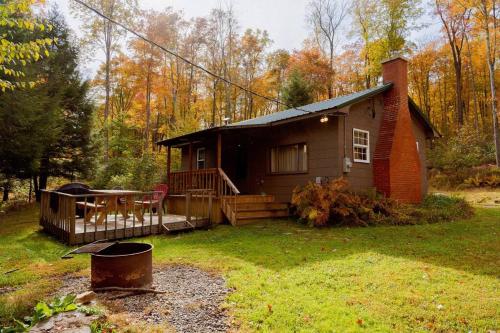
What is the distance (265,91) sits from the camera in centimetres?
2745

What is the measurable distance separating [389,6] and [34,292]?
90.6ft

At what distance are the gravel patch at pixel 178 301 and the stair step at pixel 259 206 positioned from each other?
4.75 meters

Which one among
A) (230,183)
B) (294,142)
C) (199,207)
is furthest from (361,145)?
(199,207)

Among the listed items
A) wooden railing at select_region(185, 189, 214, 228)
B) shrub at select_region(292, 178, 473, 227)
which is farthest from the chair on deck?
shrub at select_region(292, 178, 473, 227)

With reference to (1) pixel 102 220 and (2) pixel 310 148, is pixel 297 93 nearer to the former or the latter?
(2) pixel 310 148

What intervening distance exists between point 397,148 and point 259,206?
5505mm

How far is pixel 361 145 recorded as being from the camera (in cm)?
1098

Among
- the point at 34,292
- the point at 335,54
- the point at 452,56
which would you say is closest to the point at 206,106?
the point at 335,54

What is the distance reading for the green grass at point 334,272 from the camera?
3.26 meters

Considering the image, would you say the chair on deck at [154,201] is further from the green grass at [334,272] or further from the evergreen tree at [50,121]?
the evergreen tree at [50,121]

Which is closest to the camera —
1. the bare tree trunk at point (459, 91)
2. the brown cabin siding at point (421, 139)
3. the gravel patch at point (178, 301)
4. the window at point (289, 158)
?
the gravel patch at point (178, 301)

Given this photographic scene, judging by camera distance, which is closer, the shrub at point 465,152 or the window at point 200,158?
the window at point 200,158

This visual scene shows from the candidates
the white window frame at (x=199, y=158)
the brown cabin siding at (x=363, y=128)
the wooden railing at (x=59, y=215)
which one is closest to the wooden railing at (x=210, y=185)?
the white window frame at (x=199, y=158)

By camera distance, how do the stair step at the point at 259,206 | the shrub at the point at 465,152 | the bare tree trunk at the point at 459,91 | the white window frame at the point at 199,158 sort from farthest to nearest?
the bare tree trunk at the point at 459,91
the shrub at the point at 465,152
the white window frame at the point at 199,158
the stair step at the point at 259,206
